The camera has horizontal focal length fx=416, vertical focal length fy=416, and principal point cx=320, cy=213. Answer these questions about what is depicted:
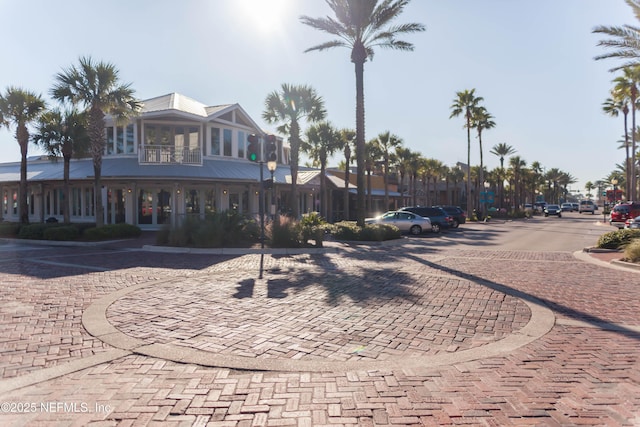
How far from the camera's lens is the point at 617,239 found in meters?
15.8

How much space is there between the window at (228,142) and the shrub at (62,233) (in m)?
10.8

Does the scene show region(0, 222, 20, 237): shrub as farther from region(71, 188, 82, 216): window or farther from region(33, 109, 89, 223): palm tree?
region(71, 188, 82, 216): window

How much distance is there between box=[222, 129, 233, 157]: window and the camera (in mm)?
27453

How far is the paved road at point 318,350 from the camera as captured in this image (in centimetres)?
358

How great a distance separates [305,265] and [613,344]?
323 inches

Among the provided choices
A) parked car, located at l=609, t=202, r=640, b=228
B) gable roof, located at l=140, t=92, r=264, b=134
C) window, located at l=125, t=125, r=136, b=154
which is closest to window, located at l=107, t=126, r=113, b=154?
window, located at l=125, t=125, r=136, b=154

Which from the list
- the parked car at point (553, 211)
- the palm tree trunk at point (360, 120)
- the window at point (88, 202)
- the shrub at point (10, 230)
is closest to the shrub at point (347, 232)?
the palm tree trunk at point (360, 120)

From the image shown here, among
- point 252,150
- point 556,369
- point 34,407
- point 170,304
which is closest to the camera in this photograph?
point 34,407

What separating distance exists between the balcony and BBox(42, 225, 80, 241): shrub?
595 centimetres

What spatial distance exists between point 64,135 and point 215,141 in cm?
852

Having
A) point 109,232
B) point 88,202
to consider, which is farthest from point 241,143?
point 109,232

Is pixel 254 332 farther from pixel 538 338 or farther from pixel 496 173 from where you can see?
pixel 496 173

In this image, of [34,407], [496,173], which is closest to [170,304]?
[34,407]

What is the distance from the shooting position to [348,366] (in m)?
4.56
